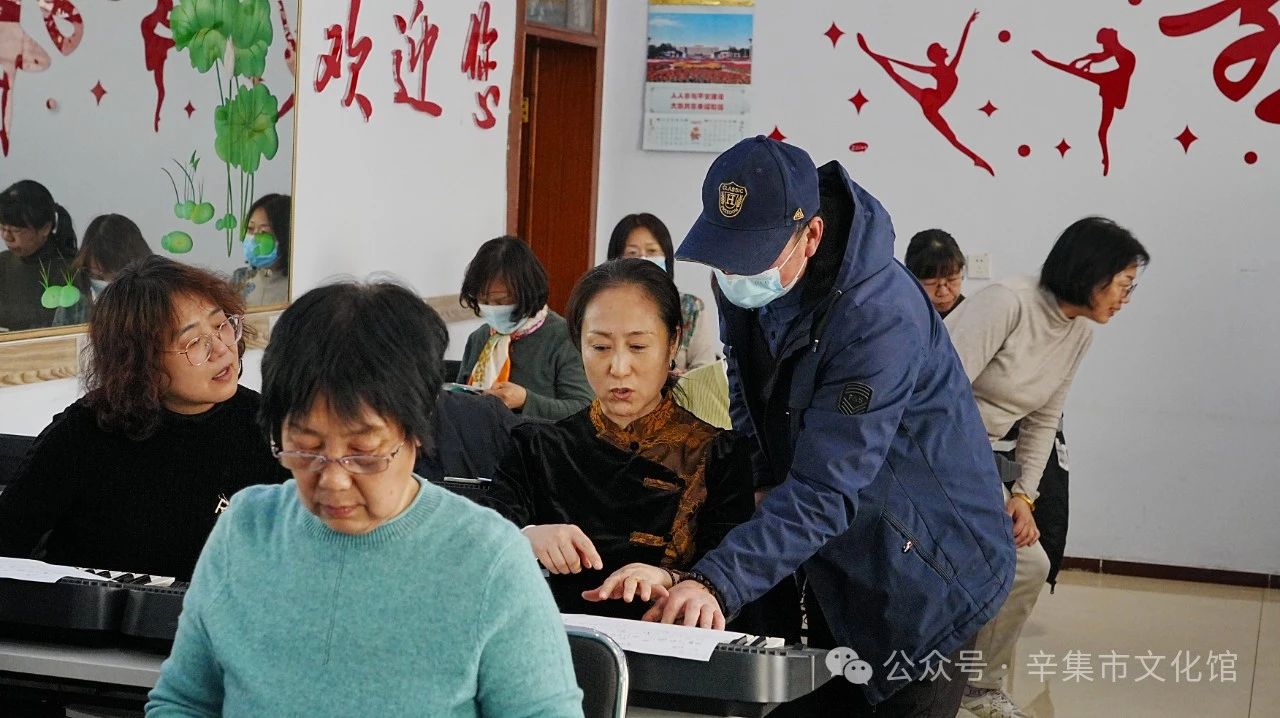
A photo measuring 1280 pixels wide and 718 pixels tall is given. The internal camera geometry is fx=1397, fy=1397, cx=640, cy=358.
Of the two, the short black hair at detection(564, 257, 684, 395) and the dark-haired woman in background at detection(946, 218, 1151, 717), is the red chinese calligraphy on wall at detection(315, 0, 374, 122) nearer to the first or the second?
the dark-haired woman in background at detection(946, 218, 1151, 717)

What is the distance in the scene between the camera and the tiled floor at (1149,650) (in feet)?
12.8

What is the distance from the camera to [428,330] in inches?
48.5

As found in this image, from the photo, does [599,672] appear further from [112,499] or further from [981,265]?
[981,265]

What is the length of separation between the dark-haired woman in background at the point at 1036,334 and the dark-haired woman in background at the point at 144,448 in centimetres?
191

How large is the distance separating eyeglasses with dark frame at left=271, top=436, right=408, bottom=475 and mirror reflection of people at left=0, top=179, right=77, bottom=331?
67.9 inches

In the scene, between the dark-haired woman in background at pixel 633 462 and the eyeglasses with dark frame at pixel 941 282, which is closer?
the dark-haired woman in background at pixel 633 462

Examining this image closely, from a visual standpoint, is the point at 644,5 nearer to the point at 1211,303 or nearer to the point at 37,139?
the point at 1211,303

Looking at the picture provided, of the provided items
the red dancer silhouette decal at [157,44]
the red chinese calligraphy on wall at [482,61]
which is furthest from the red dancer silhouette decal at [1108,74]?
the red dancer silhouette decal at [157,44]

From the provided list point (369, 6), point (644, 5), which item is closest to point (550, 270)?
point (644, 5)

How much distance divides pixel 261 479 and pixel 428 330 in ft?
3.31

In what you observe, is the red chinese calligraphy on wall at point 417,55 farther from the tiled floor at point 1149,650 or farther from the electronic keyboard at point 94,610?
the electronic keyboard at point 94,610

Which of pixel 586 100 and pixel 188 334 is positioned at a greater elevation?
pixel 586 100

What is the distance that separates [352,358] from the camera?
3.89 ft

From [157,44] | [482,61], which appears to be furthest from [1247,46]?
[157,44]
